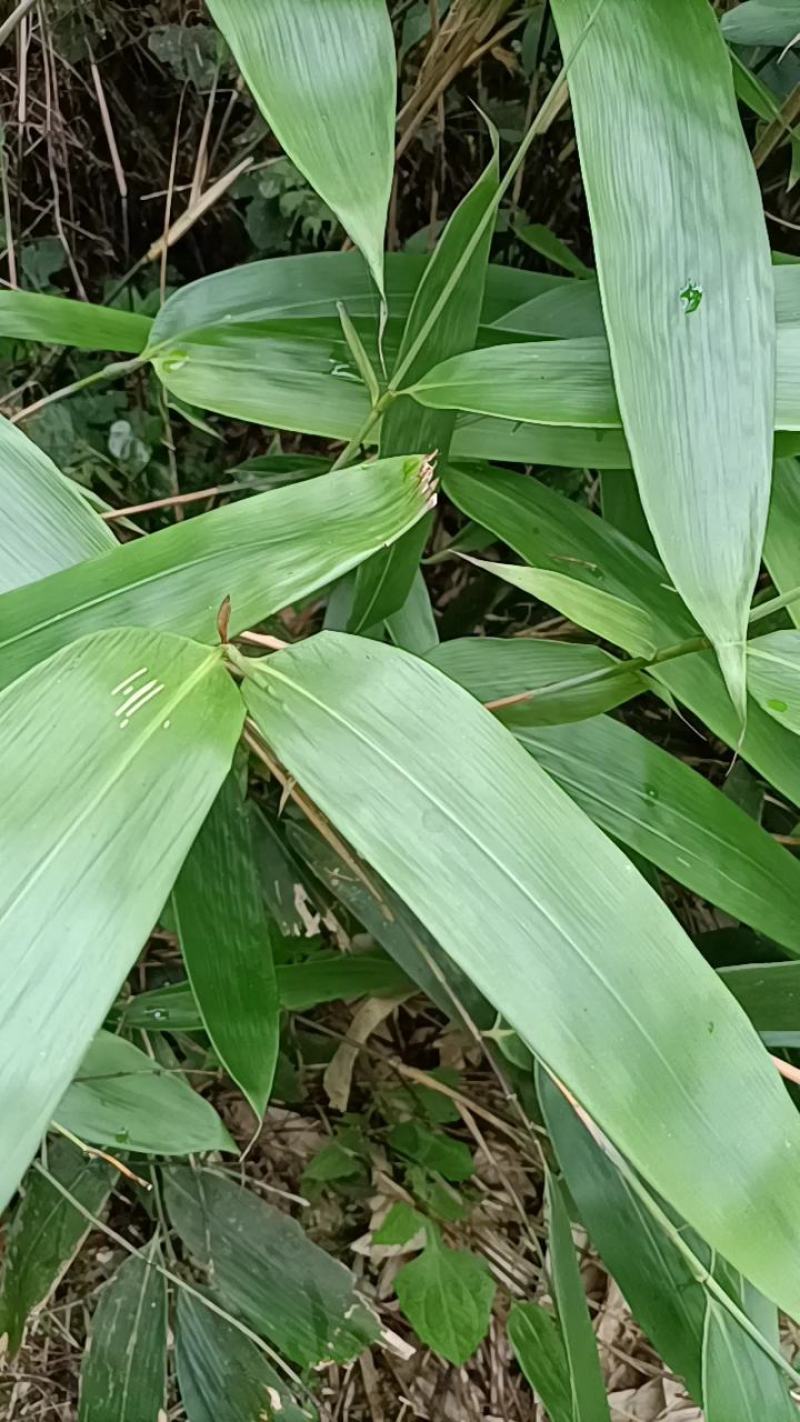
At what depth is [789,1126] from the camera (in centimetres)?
25

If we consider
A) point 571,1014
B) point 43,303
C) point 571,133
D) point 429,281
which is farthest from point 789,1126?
point 571,133

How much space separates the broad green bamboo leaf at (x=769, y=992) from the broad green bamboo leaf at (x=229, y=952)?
0.72ft

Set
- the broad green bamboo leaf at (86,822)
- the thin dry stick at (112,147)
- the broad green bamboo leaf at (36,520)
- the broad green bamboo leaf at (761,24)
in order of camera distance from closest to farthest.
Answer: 1. the broad green bamboo leaf at (86,822)
2. the broad green bamboo leaf at (36,520)
3. the broad green bamboo leaf at (761,24)
4. the thin dry stick at (112,147)

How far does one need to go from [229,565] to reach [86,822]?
10cm

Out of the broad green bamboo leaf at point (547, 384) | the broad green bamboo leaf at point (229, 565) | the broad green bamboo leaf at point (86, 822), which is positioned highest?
the broad green bamboo leaf at point (547, 384)

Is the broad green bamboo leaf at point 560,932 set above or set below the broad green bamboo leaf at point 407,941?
above

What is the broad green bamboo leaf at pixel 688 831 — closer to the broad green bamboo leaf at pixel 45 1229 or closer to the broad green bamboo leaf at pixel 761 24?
the broad green bamboo leaf at pixel 761 24

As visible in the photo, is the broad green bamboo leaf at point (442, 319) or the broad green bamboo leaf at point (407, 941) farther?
the broad green bamboo leaf at point (407, 941)

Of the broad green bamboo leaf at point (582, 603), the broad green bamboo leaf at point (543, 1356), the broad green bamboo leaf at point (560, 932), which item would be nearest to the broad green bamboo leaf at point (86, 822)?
the broad green bamboo leaf at point (560, 932)

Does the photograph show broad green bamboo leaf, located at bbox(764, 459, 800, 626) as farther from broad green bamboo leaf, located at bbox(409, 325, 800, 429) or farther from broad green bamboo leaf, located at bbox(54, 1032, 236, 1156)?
broad green bamboo leaf, located at bbox(54, 1032, 236, 1156)

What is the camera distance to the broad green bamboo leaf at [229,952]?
0.44 meters

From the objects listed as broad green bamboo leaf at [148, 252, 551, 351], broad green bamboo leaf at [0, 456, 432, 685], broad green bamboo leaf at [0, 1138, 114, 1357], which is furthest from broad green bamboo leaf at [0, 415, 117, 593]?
broad green bamboo leaf at [0, 1138, 114, 1357]

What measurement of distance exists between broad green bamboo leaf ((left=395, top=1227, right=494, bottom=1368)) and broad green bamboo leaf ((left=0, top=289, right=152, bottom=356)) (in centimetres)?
61

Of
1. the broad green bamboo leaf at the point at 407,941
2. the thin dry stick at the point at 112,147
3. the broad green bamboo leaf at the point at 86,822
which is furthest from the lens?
the thin dry stick at the point at 112,147
